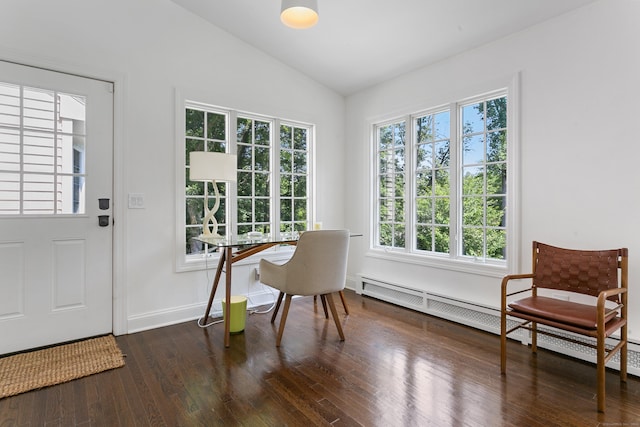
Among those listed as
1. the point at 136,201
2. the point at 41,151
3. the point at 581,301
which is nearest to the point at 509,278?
the point at 581,301

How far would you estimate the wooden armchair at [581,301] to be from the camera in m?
1.84

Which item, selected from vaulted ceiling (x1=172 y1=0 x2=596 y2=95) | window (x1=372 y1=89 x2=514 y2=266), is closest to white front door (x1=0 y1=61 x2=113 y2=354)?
vaulted ceiling (x1=172 y1=0 x2=596 y2=95)

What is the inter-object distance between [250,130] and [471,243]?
8.37ft

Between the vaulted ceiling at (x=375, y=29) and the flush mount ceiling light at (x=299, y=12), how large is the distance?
0.67 m

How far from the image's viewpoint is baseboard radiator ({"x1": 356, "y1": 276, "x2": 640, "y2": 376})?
7.32 feet

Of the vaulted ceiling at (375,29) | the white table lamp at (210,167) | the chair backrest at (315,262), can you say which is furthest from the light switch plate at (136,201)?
the vaulted ceiling at (375,29)

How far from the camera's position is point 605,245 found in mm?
2293

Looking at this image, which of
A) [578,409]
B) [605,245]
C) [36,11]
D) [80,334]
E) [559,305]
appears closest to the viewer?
[578,409]

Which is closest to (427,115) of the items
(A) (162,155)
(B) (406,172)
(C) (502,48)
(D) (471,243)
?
(B) (406,172)

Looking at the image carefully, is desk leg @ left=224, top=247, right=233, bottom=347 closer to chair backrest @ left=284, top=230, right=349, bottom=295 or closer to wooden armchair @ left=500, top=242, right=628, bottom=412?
chair backrest @ left=284, top=230, right=349, bottom=295

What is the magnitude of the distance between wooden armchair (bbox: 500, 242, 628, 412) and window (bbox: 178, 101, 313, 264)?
2.42 meters

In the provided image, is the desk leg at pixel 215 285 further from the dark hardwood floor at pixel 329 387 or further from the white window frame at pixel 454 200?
the white window frame at pixel 454 200

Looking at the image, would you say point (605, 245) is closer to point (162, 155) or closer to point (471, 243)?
point (471, 243)

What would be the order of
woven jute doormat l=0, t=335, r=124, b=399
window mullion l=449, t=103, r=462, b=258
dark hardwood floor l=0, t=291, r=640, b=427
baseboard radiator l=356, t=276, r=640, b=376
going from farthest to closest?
window mullion l=449, t=103, r=462, b=258 < baseboard radiator l=356, t=276, r=640, b=376 < woven jute doormat l=0, t=335, r=124, b=399 < dark hardwood floor l=0, t=291, r=640, b=427
